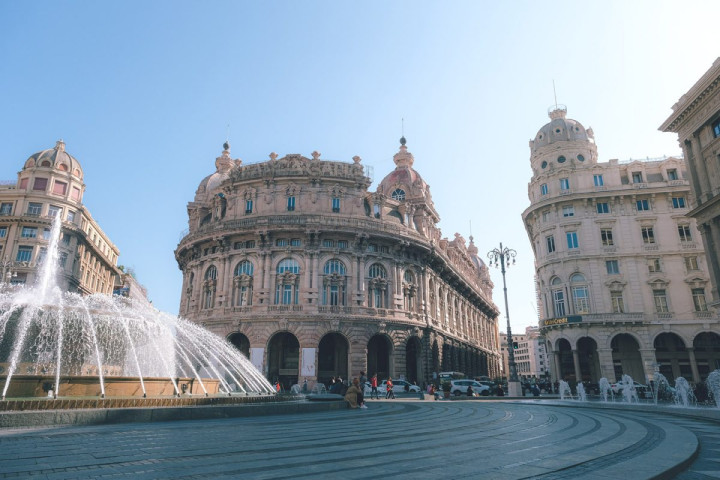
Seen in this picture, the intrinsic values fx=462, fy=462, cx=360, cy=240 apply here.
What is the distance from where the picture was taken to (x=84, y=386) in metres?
12.7

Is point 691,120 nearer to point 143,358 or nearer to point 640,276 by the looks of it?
point 640,276

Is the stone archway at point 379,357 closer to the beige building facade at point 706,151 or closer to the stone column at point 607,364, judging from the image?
the stone column at point 607,364

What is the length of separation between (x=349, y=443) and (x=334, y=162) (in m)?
34.1

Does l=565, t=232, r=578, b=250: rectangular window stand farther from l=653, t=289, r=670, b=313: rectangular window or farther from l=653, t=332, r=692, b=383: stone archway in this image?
l=653, t=332, r=692, b=383: stone archway

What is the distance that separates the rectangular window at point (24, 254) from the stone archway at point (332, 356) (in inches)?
1235

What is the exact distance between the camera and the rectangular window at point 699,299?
37.2 metres

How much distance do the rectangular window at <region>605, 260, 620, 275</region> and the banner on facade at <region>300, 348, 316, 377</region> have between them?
26.1 meters

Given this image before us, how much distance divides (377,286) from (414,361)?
9.08 metres

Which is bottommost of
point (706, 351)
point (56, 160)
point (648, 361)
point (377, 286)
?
point (648, 361)

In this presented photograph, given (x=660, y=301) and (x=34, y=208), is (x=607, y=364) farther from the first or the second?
(x=34, y=208)

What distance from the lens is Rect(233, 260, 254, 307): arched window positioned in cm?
3744

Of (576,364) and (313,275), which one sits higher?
(313,275)

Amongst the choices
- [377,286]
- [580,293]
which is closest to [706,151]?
[580,293]

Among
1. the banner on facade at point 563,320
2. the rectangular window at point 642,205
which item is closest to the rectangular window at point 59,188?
the banner on facade at point 563,320
